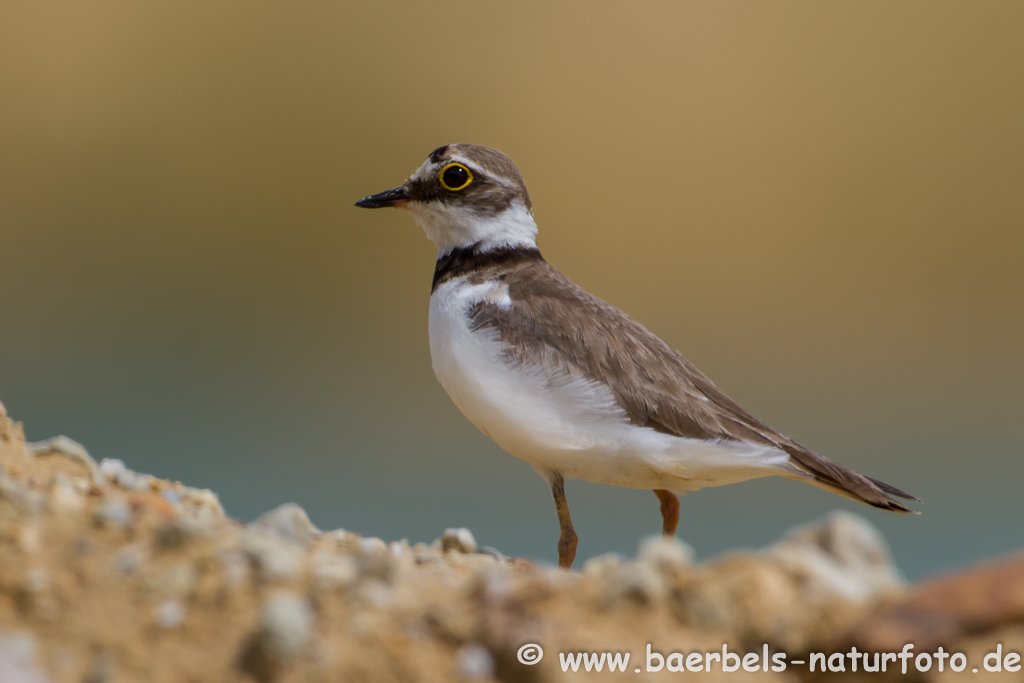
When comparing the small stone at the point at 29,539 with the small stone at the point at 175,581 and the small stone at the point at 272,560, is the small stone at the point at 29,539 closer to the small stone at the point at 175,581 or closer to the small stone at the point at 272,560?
the small stone at the point at 175,581

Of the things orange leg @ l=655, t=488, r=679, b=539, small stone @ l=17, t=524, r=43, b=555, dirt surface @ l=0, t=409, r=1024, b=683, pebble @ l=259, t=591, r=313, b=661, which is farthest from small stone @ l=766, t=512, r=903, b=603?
small stone @ l=17, t=524, r=43, b=555

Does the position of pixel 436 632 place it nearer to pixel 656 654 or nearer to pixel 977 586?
pixel 656 654

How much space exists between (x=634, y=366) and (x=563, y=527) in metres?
1.05

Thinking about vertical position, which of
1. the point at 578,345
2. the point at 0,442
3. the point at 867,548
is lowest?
the point at 867,548

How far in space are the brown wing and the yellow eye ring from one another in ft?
2.40

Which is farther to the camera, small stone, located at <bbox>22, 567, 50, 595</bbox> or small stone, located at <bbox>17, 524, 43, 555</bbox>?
small stone, located at <bbox>17, 524, 43, 555</bbox>

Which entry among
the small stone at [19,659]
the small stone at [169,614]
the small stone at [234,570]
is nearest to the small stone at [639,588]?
the small stone at [234,570]

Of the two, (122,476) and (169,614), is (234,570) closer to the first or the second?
(169,614)

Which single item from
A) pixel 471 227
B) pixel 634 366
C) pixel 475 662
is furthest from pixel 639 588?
pixel 471 227

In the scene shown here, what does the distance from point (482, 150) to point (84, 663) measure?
4114mm

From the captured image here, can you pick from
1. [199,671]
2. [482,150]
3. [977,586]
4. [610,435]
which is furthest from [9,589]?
[482,150]

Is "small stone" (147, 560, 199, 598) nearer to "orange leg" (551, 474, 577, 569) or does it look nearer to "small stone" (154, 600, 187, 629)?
"small stone" (154, 600, 187, 629)

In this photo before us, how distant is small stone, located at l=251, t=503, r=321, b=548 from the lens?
442 centimetres

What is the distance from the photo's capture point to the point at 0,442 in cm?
521
